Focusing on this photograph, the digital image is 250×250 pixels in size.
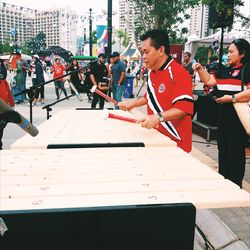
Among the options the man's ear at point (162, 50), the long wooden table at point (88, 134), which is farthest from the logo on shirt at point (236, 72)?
the long wooden table at point (88, 134)

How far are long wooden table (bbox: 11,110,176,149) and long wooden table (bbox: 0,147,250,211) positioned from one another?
217 millimetres

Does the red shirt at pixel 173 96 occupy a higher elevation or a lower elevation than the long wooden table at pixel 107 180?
higher

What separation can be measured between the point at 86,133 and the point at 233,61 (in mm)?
1744

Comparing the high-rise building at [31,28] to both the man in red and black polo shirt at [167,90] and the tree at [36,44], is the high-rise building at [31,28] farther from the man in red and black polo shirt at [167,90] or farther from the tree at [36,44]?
the man in red and black polo shirt at [167,90]

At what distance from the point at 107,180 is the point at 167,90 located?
1262 millimetres

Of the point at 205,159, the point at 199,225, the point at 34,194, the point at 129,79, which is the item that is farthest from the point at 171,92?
the point at 129,79

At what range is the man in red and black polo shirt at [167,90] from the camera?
2494 millimetres

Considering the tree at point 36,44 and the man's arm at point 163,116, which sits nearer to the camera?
the man's arm at point 163,116

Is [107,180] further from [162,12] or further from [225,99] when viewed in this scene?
[162,12]

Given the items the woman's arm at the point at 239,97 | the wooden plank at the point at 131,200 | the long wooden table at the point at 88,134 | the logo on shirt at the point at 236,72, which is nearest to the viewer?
the wooden plank at the point at 131,200

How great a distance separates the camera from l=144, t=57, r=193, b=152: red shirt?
2507 millimetres

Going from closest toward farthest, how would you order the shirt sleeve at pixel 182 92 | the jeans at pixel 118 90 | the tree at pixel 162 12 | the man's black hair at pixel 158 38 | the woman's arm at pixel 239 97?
the shirt sleeve at pixel 182 92, the man's black hair at pixel 158 38, the woman's arm at pixel 239 97, the jeans at pixel 118 90, the tree at pixel 162 12

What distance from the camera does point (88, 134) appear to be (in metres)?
2.66

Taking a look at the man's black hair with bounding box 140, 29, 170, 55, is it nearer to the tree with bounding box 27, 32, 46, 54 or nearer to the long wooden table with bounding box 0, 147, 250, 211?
the long wooden table with bounding box 0, 147, 250, 211
